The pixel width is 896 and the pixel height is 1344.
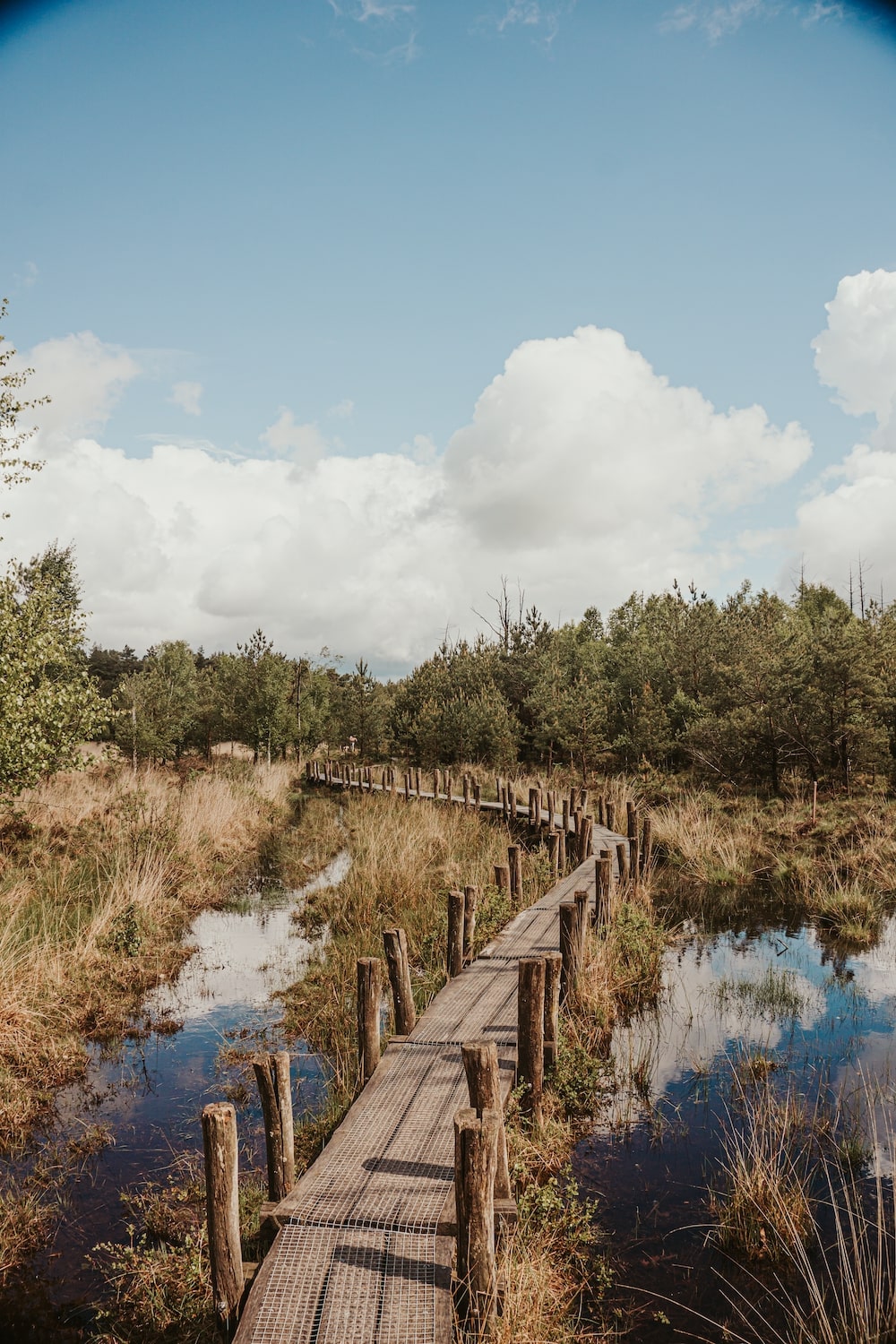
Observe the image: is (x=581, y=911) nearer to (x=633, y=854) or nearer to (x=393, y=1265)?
(x=393, y=1265)

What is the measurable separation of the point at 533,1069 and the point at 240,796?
17.3 metres

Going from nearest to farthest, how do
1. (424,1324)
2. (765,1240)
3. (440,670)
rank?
(424,1324) → (765,1240) → (440,670)

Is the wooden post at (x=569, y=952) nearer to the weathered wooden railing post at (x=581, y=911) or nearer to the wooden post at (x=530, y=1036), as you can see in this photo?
the weathered wooden railing post at (x=581, y=911)

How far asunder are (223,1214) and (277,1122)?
2.08ft

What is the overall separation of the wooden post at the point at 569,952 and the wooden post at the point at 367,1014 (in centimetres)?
245

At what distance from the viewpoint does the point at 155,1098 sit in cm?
719

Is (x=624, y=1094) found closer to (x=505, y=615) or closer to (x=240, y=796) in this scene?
(x=240, y=796)

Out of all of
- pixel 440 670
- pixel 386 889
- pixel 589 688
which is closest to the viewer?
pixel 386 889

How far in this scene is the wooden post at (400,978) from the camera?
6.37 m

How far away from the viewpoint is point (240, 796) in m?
21.8

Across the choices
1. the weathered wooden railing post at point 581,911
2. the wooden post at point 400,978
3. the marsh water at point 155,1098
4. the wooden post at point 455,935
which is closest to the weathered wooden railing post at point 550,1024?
the weathered wooden railing post at point 581,911

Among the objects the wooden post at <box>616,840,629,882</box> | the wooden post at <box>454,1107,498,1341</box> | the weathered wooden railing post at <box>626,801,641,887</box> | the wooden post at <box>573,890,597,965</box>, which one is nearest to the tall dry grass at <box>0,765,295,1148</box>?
the wooden post at <box>454,1107,498,1341</box>

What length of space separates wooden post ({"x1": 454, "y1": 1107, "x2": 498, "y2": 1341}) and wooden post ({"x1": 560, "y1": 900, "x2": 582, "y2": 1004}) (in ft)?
12.8

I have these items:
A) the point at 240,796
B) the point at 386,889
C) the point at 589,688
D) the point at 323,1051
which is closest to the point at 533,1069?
the point at 323,1051
